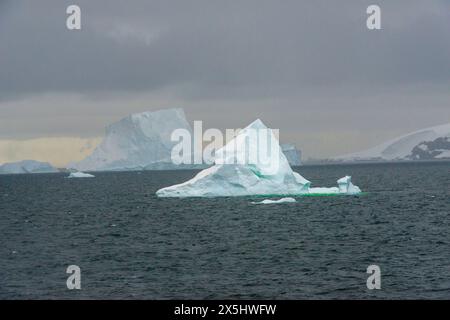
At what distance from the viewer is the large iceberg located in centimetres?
5566

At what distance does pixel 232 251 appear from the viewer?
32.2 meters

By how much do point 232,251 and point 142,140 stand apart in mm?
142321

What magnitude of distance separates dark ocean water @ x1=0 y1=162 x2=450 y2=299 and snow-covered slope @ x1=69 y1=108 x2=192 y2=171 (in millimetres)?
115497

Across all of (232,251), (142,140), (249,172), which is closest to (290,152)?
(142,140)

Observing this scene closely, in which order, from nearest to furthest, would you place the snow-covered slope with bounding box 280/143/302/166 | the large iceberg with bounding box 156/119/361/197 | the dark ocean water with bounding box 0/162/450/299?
the dark ocean water with bounding box 0/162/450/299 → the large iceberg with bounding box 156/119/361/197 → the snow-covered slope with bounding box 280/143/302/166

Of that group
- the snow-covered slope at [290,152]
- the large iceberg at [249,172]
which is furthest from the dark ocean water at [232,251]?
the snow-covered slope at [290,152]

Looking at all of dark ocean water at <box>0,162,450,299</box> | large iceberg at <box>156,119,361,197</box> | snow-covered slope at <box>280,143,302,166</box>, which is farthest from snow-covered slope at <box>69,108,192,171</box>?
dark ocean water at <box>0,162,450,299</box>

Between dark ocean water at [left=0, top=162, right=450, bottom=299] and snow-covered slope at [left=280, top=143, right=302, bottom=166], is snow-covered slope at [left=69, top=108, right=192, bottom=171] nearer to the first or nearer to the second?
snow-covered slope at [left=280, top=143, right=302, bottom=166]

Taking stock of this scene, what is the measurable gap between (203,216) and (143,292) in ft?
87.0

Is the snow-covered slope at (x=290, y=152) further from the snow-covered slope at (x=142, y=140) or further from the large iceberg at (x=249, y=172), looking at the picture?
the large iceberg at (x=249, y=172)

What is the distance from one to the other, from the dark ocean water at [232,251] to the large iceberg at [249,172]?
112 inches

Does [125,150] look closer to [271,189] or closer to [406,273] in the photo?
[271,189]

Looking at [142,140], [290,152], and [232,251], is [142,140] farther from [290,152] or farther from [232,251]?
[232,251]
